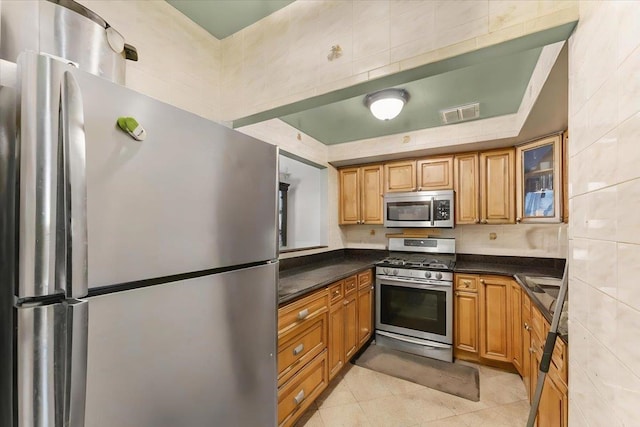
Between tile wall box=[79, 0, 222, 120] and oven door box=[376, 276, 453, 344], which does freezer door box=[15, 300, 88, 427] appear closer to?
tile wall box=[79, 0, 222, 120]

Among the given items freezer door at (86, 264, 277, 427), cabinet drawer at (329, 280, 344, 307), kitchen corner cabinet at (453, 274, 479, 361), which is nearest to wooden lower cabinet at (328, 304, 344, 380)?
cabinet drawer at (329, 280, 344, 307)

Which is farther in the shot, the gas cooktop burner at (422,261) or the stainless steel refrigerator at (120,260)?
the gas cooktop burner at (422,261)

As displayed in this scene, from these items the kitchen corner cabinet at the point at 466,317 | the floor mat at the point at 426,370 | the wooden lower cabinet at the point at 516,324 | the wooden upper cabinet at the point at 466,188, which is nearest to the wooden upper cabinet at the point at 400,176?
the wooden upper cabinet at the point at 466,188

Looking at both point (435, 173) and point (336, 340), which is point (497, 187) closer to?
point (435, 173)

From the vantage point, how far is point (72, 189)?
0.52 metres

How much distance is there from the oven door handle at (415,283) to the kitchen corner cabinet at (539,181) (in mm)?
1002

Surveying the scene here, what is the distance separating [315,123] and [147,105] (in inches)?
85.8

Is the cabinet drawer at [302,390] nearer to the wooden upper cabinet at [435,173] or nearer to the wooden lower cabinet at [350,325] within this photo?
the wooden lower cabinet at [350,325]

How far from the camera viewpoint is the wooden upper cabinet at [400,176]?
127 inches

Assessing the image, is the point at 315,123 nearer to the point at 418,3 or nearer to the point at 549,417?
the point at 418,3

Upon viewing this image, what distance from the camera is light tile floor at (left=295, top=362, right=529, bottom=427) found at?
73.8 inches

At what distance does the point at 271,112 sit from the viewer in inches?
65.2

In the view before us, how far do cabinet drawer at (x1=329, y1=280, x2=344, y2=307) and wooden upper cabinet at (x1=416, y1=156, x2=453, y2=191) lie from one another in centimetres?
159

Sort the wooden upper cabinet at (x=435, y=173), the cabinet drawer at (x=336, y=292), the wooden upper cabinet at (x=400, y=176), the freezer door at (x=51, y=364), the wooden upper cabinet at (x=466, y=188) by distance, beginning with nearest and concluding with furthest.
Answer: the freezer door at (x=51, y=364), the cabinet drawer at (x=336, y=292), the wooden upper cabinet at (x=466, y=188), the wooden upper cabinet at (x=435, y=173), the wooden upper cabinet at (x=400, y=176)
